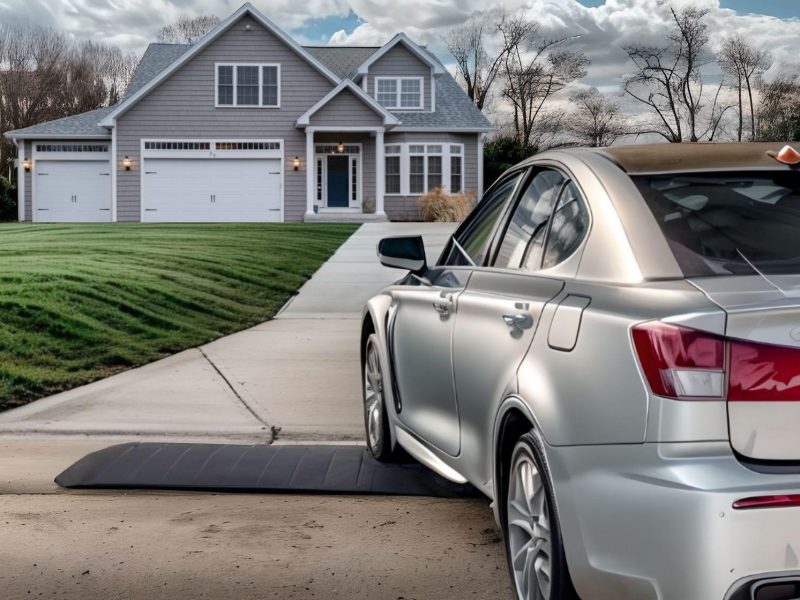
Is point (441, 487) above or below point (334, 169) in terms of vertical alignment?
below

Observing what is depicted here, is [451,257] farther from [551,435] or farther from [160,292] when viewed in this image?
[160,292]

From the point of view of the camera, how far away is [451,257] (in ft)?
18.0

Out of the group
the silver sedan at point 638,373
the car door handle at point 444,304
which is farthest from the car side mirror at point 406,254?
the silver sedan at point 638,373

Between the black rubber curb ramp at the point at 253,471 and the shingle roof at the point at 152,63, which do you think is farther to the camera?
the shingle roof at the point at 152,63

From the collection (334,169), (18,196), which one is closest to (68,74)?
(18,196)

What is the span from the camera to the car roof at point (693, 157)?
373cm

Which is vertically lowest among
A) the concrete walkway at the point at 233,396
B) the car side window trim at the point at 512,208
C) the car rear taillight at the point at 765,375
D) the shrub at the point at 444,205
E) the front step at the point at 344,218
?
the concrete walkway at the point at 233,396

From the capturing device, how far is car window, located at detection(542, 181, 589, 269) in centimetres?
379

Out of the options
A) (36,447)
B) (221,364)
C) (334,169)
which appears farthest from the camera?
(334,169)

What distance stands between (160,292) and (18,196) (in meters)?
27.2

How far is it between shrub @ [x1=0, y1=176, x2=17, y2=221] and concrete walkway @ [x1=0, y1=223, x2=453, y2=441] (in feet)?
99.5

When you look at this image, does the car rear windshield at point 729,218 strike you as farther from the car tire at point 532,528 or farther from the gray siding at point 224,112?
the gray siding at point 224,112

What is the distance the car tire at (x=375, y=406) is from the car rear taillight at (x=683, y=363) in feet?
10.5

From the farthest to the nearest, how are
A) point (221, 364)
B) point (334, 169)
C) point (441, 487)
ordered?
point (334, 169)
point (221, 364)
point (441, 487)
